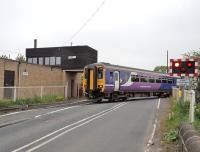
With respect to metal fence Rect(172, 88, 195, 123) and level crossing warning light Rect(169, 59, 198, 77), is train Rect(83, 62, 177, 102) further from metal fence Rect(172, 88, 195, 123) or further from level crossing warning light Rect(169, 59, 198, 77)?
level crossing warning light Rect(169, 59, 198, 77)

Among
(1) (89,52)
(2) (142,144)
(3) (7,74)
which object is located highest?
(1) (89,52)

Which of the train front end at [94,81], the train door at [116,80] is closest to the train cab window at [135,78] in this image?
the train door at [116,80]

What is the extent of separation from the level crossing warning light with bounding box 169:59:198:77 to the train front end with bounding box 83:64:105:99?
22.6 m

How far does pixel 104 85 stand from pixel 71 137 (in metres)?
23.2

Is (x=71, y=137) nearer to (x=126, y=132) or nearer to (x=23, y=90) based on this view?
(x=126, y=132)

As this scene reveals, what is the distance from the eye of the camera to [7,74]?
33.8m

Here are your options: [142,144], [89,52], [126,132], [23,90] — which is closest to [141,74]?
[89,52]

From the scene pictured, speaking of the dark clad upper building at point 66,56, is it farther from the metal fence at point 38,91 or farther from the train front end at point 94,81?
the train front end at point 94,81

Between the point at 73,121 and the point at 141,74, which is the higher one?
the point at 141,74

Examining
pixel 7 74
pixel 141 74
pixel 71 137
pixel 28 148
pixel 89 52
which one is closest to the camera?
pixel 28 148

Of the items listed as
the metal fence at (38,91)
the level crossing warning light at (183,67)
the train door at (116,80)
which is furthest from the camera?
the train door at (116,80)

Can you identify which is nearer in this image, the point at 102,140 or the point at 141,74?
the point at 102,140

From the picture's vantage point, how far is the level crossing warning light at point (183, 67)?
1498 cm

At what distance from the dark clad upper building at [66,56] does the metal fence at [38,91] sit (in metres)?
2.58
